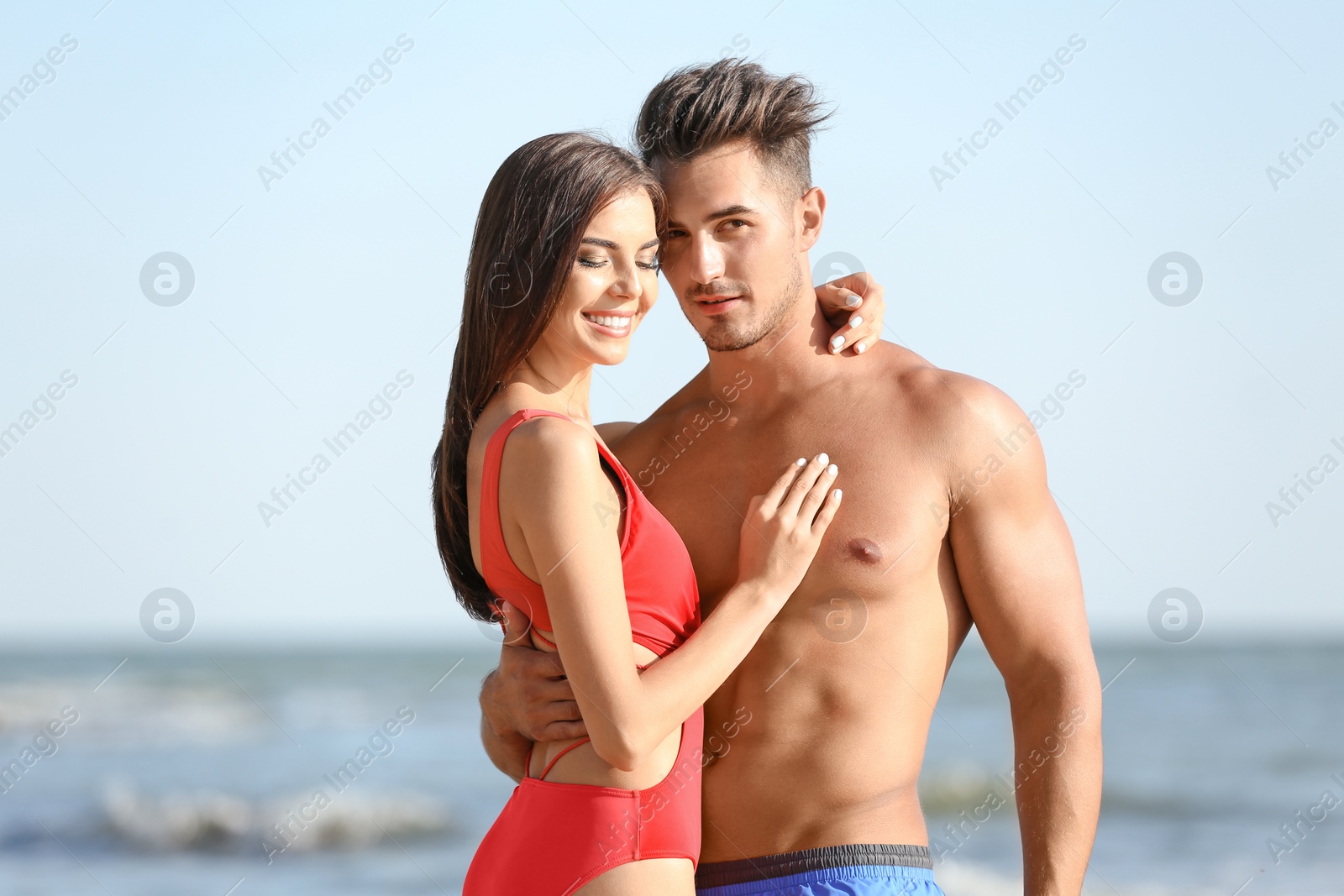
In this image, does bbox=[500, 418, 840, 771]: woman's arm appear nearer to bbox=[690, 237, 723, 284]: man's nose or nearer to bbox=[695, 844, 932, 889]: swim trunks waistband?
bbox=[695, 844, 932, 889]: swim trunks waistband

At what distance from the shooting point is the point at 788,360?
326cm

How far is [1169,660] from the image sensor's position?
22547 millimetres

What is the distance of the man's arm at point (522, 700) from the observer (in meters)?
2.46

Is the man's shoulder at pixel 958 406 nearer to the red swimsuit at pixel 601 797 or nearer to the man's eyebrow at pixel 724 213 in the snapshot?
the man's eyebrow at pixel 724 213

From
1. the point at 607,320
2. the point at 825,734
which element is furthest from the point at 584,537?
the point at 825,734

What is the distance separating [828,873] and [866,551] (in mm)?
750

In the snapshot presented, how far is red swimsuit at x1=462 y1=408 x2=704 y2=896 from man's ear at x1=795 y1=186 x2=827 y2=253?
1.09 m

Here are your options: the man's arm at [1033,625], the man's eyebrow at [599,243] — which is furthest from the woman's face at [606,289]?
the man's arm at [1033,625]

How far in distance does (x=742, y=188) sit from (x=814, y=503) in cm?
86

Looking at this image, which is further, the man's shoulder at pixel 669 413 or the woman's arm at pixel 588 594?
the man's shoulder at pixel 669 413

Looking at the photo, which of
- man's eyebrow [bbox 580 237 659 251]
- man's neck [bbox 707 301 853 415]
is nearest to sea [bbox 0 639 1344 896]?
man's neck [bbox 707 301 853 415]

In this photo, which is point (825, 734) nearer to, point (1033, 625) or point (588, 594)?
point (1033, 625)

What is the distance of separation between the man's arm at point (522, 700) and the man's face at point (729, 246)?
948 millimetres

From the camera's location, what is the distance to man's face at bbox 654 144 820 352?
3029 millimetres
